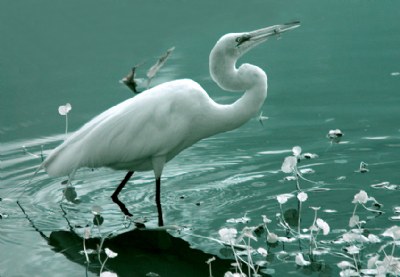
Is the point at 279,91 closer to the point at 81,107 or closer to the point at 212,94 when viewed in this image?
the point at 212,94

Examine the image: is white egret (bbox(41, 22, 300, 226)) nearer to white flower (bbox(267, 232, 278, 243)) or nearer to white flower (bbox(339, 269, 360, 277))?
white flower (bbox(267, 232, 278, 243))

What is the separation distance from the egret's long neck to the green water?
498 millimetres

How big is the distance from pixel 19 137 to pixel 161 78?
1462 millimetres

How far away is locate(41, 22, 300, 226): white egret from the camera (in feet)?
17.0

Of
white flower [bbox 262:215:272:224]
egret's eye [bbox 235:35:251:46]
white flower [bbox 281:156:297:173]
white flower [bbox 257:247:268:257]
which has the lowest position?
white flower [bbox 257:247:268:257]

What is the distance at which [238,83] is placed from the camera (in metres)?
5.16

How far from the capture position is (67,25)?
9664mm

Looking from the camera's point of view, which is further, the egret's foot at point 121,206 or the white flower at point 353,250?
the egret's foot at point 121,206

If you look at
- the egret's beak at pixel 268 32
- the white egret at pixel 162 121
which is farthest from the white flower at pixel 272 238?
the egret's beak at pixel 268 32

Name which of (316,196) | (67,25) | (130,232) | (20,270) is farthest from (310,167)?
(67,25)

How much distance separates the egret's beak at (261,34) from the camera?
5172 mm

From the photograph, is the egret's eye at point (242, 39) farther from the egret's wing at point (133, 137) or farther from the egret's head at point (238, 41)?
the egret's wing at point (133, 137)

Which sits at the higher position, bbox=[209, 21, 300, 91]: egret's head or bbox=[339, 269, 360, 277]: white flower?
bbox=[209, 21, 300, 91]: egret's head

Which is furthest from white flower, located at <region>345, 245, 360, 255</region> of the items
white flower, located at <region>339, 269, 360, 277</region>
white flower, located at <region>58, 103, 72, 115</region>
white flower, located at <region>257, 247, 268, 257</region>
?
white flower, located at <region>58, 103, 72, 115</region>
